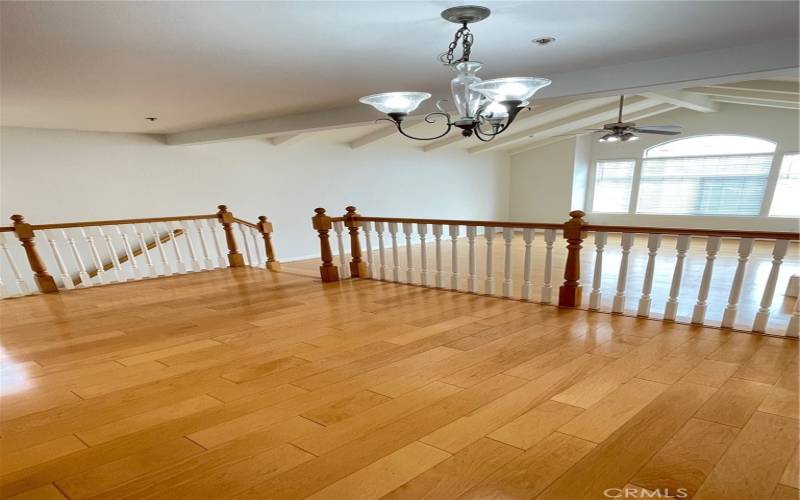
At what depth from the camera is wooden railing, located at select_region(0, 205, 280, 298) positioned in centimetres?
423

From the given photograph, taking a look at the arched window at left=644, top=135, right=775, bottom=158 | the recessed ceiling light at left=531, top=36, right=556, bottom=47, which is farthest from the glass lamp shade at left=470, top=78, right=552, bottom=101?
the arched window at left=644, top=135, right=775, bottom=158

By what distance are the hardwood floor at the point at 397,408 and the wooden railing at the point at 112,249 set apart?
1.48 m

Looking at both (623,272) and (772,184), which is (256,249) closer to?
(623,272)

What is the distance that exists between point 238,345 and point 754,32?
12.3ft

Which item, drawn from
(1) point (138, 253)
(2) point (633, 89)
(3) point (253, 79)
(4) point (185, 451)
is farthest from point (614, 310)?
(1) point (138, 253)

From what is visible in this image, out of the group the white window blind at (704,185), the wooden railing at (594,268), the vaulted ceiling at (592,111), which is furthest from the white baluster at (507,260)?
the white window blind at (704,185)

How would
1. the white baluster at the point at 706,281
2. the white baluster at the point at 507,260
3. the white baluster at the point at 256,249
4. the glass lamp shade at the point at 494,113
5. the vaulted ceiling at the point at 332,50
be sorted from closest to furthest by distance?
the vaulted ceiling at the point at 332,50, the glass lamp shade at the point at 494,113, the white baluster at the point at 706,281, the white baluster at the point at 507,260, the white baluster at the point at 256,249

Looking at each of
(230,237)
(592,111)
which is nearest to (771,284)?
(230,237)

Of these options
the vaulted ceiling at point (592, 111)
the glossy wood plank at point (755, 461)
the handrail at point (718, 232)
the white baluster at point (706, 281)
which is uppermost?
the vaulted ceiling at point (592, 111)

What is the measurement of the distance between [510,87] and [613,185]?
10276mm

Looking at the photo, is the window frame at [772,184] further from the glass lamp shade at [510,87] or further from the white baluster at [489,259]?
the glass lamp shade at [510,87]

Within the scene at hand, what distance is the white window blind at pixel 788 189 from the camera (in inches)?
332

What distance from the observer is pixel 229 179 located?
7.30 meters

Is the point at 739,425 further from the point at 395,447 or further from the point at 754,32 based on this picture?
the point at 754,32
